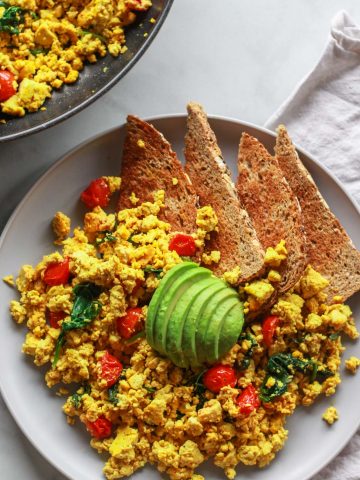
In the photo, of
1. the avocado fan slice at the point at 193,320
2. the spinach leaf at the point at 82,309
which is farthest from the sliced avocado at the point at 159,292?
the spinach leaf at the point at 82,309

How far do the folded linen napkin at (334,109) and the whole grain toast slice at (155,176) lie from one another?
1.96 ft

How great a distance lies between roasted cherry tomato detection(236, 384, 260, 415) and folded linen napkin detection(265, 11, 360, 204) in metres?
1.16

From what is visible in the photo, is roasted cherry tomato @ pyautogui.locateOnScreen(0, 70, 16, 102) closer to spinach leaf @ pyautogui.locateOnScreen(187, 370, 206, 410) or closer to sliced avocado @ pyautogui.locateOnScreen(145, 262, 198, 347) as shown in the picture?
sliced avocado @ pyautogui.locateOnScreen(145, 262, 198, 347)

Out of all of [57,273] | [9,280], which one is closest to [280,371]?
[57,273]

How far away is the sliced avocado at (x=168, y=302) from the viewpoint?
10.9ft

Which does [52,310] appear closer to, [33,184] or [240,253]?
[33,184]

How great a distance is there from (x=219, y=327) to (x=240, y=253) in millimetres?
391

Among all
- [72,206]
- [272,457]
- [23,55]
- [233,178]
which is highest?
[23,55]

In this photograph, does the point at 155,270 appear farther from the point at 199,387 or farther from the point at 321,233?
the point at 321,233

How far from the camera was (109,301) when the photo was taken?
132 inches

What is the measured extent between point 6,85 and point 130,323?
1.20 metres

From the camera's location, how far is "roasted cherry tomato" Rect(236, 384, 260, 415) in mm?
3312

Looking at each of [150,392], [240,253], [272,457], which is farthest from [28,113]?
[272,457]

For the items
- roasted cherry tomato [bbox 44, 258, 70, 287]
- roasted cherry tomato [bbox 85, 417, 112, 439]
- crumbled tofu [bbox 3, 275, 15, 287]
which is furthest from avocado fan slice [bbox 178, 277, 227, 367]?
crumbled tofu [bbox 3, 275, 15, 287]
